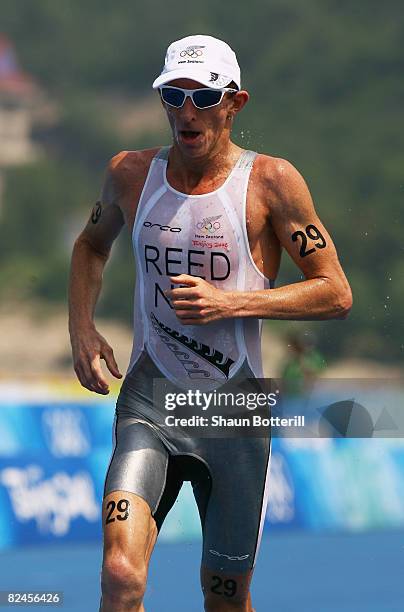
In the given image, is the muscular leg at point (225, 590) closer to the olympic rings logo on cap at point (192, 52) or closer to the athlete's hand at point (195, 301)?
the athlete's hand at point (195, 301)

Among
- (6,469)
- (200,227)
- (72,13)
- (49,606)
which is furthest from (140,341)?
(72,13)

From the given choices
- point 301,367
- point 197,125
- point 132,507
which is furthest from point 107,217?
point 301,367

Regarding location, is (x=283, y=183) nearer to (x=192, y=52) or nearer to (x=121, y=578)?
(x=192, y=52)

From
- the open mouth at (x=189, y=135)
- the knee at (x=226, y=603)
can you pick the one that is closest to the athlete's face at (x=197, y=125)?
the open mouth at (x=189, y=135)

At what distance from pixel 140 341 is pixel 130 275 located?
3564cm

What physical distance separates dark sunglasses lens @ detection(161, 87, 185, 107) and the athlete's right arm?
0.42 metres

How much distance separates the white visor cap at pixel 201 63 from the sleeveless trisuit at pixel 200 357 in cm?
34

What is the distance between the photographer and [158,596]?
8430mm

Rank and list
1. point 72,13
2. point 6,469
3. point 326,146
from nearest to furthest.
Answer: point 6,469, point 326,146, point 72,13

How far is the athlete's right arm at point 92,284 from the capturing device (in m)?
5.57

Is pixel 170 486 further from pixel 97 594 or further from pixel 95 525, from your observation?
pixel 95 525

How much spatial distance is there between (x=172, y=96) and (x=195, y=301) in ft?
2.59

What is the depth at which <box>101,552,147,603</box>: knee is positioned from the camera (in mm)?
4875

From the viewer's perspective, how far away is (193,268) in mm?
5355
